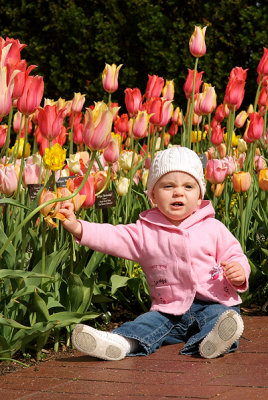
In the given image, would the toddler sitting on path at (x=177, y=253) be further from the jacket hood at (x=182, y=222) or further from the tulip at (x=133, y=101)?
the tulip at (x=133, y=101)

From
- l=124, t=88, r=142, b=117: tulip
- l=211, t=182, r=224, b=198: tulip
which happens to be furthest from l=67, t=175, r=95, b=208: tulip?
l=124, t=88, r=142, b=117: tulip

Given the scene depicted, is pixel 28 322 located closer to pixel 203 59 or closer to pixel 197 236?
pixel 197 236

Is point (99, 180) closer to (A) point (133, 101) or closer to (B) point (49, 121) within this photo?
(B) point (49, 121)

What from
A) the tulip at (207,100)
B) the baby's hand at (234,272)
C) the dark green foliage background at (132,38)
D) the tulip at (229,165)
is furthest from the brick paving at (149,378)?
the dark green foliage background at (132,38)

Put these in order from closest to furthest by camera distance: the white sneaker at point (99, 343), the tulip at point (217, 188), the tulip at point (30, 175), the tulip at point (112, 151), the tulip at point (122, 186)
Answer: the white sneaker at point (99, 343), the tulip at point (30, 175), the tulip at point (112, 151), the tulip at point (122, 186), the tulip at point (217, 188)

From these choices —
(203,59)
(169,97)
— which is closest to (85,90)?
(203,59)

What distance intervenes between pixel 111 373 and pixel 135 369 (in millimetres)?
100

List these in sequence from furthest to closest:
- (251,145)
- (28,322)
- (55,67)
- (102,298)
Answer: (55,67) → (251,145) → (102,298) → (28,322)

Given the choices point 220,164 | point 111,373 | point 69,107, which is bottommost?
point 111,373

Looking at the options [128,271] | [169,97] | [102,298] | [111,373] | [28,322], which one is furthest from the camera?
[169,97]

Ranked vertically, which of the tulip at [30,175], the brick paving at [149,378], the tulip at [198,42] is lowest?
the brick paving at [149,378]

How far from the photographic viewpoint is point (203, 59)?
7734 mm

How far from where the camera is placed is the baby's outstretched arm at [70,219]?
9.91 feet

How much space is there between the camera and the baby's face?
324 cm
